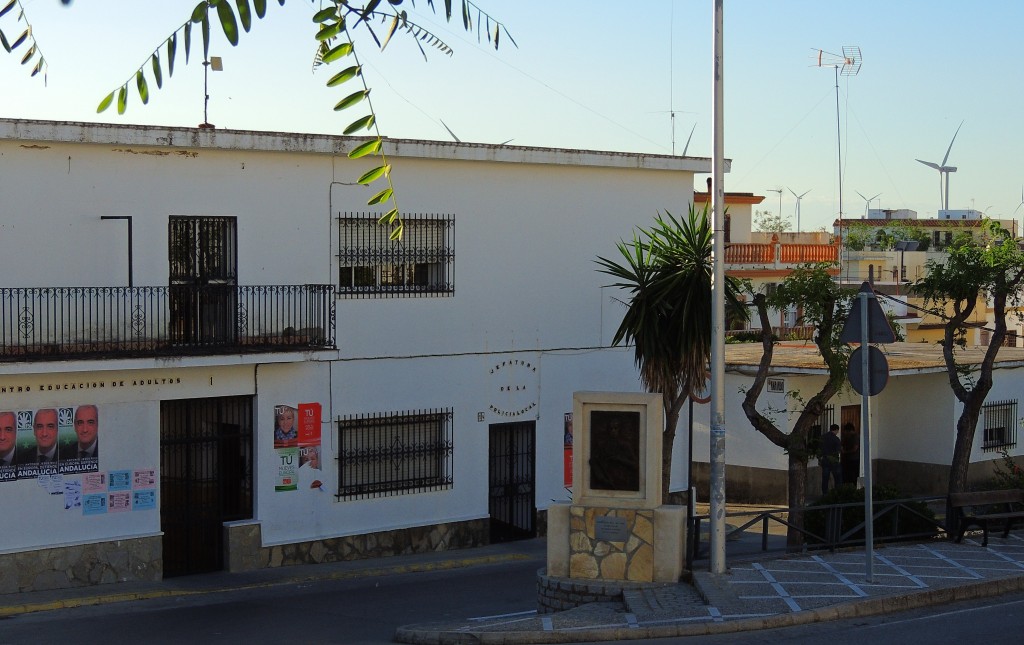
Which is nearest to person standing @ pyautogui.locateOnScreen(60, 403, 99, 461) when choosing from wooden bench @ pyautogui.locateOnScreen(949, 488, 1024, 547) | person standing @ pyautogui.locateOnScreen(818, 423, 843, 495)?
wooden bench @ pyautogui.locateOnScreen(949, 488, 1024, 547)

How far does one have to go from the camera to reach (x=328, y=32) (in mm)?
4043

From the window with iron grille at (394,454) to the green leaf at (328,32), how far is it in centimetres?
1540

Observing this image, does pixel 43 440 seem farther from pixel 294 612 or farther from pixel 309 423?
pixel 294 612

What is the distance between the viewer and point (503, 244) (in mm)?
20938

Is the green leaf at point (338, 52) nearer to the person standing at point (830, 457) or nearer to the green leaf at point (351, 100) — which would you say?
the green leaf at point (351, 100)

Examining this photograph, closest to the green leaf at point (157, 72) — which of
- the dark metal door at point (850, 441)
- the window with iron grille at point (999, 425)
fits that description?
the dark metal door at point (850, 441)

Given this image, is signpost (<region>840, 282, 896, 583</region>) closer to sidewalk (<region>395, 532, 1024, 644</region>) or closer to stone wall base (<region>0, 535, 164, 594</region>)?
sidewalk (<region>395, 532, 1024, 644</region>)

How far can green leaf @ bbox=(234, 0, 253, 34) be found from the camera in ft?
12.2

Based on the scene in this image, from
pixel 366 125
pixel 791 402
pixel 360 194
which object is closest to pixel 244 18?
pixel 366 125

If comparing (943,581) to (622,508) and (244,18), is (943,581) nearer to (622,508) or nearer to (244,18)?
(622,508)

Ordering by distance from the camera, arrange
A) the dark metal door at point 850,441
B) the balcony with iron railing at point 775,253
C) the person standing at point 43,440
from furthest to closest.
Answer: the balcony with iron railing at point 775,253
the dark metal door at point 850,441
the person standing at point 43,440

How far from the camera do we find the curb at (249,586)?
15.6 meters

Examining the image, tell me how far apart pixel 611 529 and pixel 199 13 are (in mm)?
10560

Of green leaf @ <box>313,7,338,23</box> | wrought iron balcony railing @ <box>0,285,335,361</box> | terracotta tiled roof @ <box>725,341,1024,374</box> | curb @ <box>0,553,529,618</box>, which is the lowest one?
curb @ <box>0,553,529,618</box>
